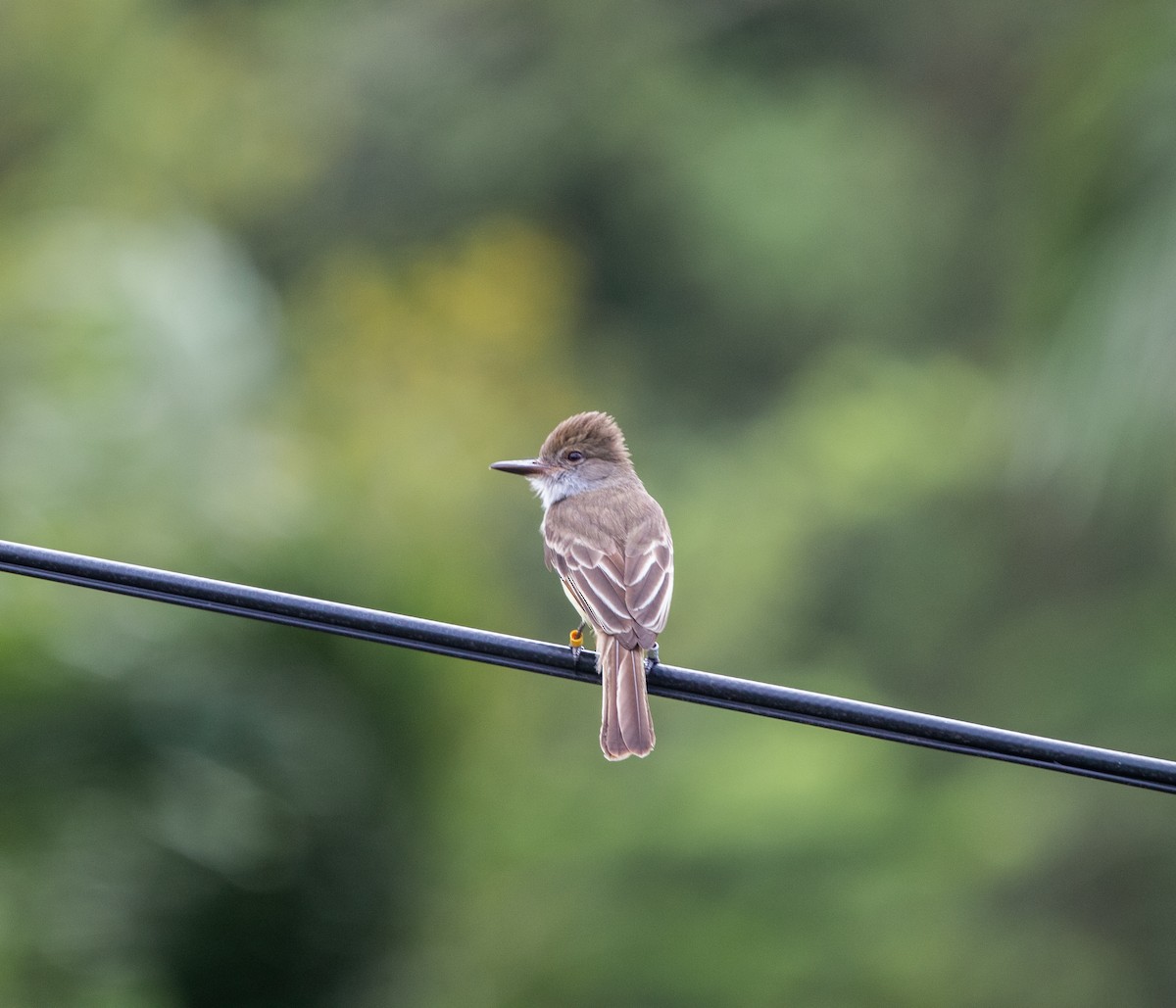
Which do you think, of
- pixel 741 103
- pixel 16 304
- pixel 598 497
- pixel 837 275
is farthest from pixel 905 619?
pixel 598 497

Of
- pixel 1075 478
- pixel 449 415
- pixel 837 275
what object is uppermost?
pixel 837 275

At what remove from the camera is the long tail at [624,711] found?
19.5ft

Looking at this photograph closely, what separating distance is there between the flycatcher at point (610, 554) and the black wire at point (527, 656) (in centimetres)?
117

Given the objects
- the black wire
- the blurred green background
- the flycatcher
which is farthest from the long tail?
the blurred green background

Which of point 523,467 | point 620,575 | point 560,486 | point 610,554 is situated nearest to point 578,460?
point 560,486

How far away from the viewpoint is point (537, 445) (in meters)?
17.1

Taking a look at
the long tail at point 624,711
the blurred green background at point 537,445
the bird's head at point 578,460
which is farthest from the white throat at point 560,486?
the blurred green background at point 537,445

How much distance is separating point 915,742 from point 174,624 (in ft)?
20.1

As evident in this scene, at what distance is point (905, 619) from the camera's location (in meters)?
20.2

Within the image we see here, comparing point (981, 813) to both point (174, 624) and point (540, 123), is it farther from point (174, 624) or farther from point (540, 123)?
point (540, 123)

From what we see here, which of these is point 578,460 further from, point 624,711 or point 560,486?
point 624,711

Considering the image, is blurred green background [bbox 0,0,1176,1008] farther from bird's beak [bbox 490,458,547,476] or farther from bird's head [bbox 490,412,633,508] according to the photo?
bird's beak [bbox 490,458,547,476]

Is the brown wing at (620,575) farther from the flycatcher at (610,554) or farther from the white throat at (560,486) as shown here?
the white throat at (560,486)

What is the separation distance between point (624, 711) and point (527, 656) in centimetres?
154
